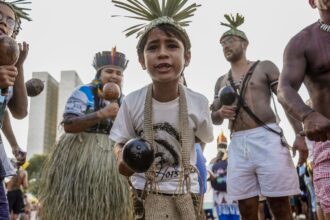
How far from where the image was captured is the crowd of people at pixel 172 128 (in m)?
2.57

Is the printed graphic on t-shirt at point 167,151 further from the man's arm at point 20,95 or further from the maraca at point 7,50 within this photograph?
the maraca at point 7,50

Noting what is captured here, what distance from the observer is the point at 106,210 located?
3785 millimetres

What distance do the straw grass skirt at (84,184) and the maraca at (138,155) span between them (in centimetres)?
161

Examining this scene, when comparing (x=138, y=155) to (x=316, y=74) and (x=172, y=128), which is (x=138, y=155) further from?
(x=316, y=74)

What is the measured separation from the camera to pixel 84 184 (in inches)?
152

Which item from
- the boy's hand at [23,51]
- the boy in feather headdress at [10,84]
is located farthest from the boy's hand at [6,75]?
the boy's hand at [23,51]

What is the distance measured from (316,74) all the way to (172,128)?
915 mm

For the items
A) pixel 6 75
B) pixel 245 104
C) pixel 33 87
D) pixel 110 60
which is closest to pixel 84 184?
pixel 33 87

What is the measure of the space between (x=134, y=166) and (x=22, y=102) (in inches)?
39.6

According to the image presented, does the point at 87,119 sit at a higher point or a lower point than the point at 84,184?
higher

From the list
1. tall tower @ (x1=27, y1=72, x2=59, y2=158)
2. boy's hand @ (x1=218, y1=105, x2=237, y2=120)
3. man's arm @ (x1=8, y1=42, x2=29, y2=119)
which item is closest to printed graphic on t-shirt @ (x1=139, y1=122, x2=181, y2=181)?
man's arm @ (x1=8, y1=42, x2=29, y2=119)

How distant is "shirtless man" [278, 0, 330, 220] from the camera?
2.54m

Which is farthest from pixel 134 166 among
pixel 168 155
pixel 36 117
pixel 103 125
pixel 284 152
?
pixel 36 117

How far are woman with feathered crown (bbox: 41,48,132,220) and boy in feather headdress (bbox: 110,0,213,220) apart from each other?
3.06ft
